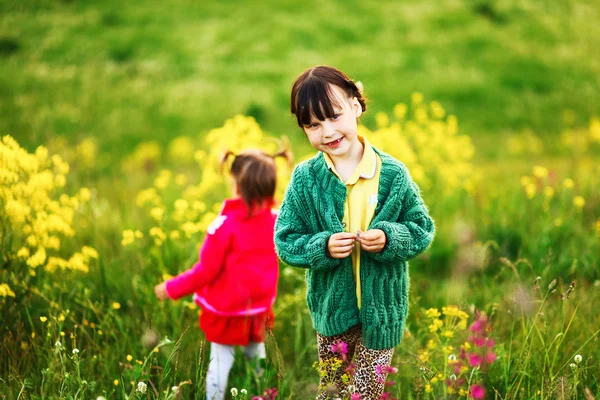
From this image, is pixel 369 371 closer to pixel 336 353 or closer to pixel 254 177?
pixel 336 353

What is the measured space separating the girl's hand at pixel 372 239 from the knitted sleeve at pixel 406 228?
0.04m

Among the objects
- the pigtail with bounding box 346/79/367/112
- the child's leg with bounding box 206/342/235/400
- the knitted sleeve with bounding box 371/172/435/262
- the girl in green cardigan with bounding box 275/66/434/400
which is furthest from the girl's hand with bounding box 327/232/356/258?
the child's leg with bounding box 206/342/235/400

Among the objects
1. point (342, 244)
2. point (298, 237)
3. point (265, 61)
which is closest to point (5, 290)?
point (298, 237)

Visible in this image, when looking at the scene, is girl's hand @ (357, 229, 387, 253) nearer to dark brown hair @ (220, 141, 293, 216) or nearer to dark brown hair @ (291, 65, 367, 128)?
dark brown hair @ (291, 65, 367, 128)

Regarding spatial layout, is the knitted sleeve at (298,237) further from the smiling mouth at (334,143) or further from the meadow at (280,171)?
the meadow at (280,171)

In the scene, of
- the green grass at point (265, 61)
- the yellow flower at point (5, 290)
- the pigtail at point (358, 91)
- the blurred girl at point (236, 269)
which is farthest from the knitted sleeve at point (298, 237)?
the green grass at point (265, 61)

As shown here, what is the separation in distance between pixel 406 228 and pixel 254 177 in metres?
0.93

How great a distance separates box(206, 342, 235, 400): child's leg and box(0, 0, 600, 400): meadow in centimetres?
10

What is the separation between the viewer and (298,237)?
7.72 ft

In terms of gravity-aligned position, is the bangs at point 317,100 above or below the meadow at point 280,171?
above

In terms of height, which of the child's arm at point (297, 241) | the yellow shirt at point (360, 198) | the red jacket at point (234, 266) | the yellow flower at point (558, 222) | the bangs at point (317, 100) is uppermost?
the bangs at point (317, 100)

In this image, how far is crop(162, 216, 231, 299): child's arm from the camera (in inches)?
115

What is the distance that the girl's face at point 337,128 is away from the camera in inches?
88.7

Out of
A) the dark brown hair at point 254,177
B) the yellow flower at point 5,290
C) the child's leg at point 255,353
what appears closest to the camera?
the yellow flower at point 5,290
